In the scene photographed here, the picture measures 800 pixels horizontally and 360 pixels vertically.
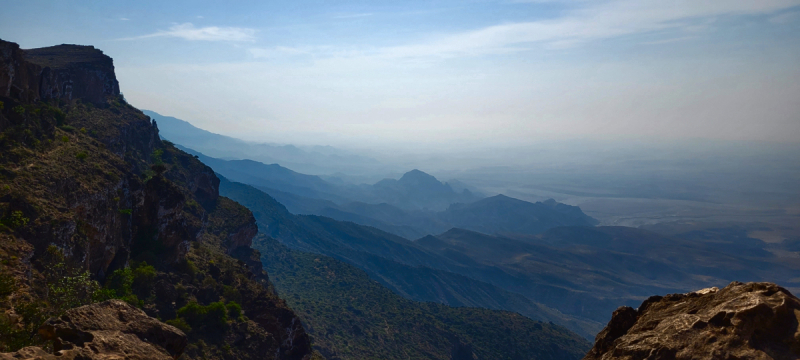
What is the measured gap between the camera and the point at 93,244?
94.2 ft

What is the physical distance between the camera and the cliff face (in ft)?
107

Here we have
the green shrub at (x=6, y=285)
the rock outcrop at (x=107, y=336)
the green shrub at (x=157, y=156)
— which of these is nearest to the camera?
the rock outcrop at (x=107, y=336)

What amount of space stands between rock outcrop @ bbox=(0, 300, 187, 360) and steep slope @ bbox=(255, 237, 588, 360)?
1870 inches

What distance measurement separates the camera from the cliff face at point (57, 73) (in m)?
32.6

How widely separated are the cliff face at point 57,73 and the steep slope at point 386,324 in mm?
44497

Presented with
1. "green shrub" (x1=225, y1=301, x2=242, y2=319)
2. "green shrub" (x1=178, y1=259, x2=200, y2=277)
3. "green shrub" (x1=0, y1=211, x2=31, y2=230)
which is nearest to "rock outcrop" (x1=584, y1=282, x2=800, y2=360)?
"green shrub" (x1=0, y1=211, x2=31, y2=230)

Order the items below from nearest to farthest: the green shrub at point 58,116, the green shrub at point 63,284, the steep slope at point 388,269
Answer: the green shrub at point 63,284 < the green shrub at point 58,116 < the steep slope at point 388,269

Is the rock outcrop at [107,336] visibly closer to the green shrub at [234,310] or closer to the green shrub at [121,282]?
the green shrub at [121,282]

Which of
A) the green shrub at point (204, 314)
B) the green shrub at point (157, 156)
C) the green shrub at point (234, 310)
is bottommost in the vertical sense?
the green shrub at point (234, 310)

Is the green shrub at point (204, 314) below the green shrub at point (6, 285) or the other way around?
below

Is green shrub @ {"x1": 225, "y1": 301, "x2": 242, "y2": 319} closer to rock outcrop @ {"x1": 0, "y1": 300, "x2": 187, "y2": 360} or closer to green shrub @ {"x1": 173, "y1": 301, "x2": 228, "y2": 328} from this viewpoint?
green shrub @ {"x1": 173, "y1": 301, "x2": 228, "y2": 328}

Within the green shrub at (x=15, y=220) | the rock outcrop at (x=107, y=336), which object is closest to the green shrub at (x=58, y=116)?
the green shrub at (x=15, y=220)

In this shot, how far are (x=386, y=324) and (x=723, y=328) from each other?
6890 centimetres

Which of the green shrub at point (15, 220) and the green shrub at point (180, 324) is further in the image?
the green shrub at point (180, 324)
